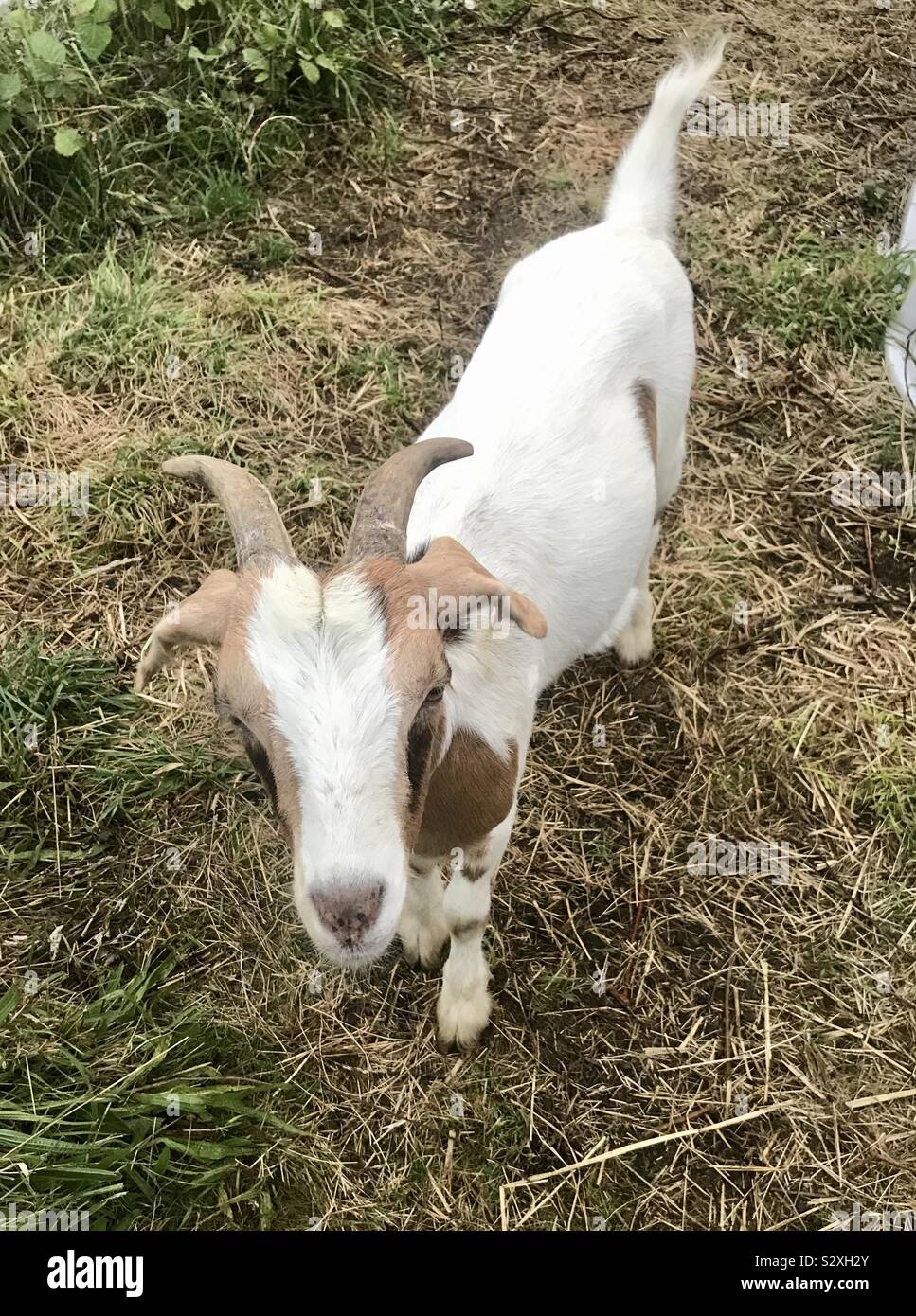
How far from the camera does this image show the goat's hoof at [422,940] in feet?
11.1

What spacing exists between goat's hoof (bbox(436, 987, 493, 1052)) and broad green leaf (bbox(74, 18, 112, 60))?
501cm

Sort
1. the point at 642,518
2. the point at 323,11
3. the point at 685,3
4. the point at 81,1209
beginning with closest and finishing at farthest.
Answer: the point at 81,1209 → the point at 642,518 → the point at 323,11 → the point at 685,3

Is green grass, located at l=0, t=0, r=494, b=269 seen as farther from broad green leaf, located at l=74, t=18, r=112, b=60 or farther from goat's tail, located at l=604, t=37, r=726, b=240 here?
goat's tail, located at l=604, t=37, r=726, b=240

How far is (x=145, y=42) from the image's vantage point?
5.21 meters

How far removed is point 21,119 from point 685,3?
4101 millimetres

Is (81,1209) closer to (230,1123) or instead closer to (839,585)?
(230,1123)

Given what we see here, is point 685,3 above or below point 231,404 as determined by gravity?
above

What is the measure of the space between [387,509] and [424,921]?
5.69ft

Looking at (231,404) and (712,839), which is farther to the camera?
(231,404)

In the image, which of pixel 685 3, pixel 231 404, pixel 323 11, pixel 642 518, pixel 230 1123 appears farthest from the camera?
pixel 685 3

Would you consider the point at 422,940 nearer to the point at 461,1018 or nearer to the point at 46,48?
the point at 461,1018

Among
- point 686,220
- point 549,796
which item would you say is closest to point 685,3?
point 686,220

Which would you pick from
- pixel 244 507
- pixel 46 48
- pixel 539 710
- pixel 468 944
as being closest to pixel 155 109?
pixel 46 48

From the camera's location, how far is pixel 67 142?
4.81m
